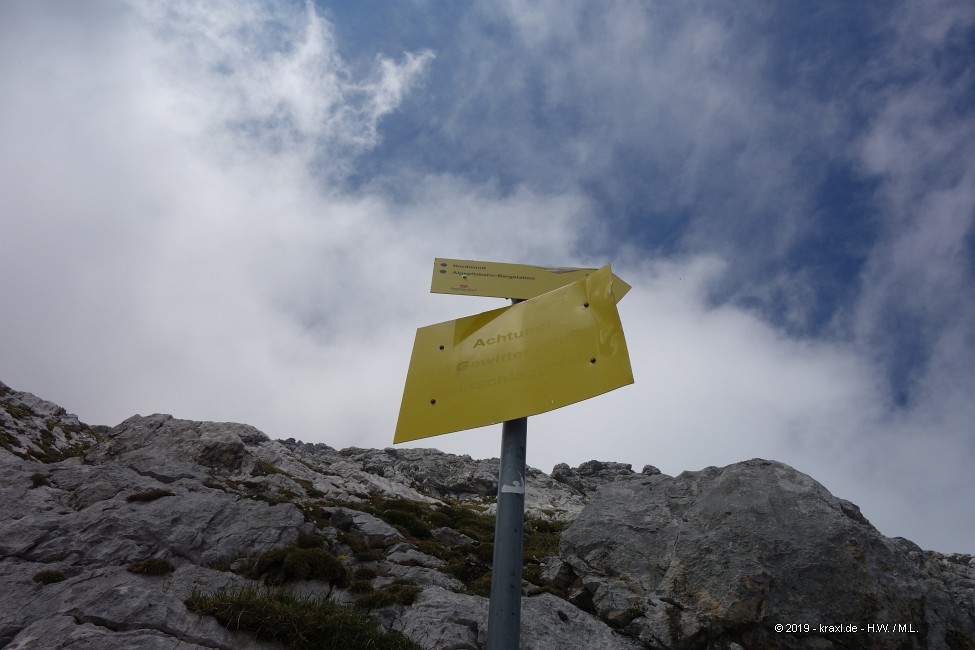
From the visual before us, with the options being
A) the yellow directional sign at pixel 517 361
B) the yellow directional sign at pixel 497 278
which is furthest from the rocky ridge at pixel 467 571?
the yellow directional sign at pixel 497 278

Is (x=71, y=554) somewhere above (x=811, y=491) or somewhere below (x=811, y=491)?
below

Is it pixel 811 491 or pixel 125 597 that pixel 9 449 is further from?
pixel 811 491

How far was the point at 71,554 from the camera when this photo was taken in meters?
12.3

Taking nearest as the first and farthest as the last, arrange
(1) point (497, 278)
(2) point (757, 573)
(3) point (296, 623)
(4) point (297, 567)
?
(1) point (497, 278) → (3) point (296, 623) → (2) point (757, 573) → (4) point (297, 567)

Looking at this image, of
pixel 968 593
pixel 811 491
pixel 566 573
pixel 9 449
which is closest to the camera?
pixel 811 491

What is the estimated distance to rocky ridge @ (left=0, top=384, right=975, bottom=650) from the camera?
9852 millimetres

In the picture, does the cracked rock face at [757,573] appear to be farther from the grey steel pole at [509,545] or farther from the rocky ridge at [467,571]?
the grey steel pole at [509,545]

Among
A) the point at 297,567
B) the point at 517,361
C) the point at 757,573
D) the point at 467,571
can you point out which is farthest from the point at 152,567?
the point at 757,573

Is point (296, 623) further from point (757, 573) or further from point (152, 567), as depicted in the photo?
point (757, 573)

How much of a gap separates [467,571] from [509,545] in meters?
13.3

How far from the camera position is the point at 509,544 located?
3248 mm

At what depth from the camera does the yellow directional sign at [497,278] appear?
3947mm

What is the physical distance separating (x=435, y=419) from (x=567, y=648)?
977 centimetres

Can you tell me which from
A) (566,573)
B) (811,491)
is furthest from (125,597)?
(811,491)
